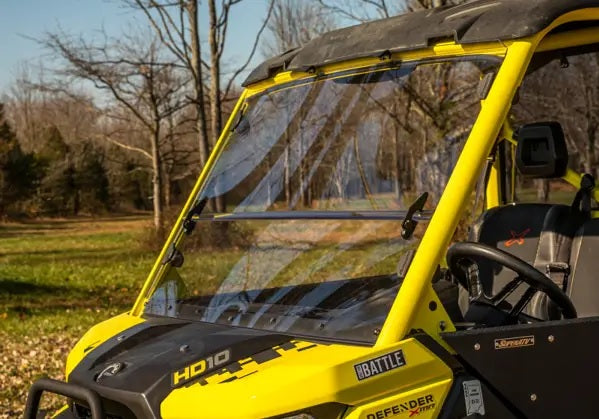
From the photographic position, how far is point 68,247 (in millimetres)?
22000

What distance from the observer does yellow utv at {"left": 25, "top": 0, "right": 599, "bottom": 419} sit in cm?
241

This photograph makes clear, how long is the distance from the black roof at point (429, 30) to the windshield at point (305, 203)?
0.34ft

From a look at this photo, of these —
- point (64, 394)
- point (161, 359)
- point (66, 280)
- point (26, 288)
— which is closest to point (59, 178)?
point (66, 280)

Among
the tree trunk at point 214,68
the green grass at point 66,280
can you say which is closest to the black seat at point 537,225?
the green grass at point 66,280

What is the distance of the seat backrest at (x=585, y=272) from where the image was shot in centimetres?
356

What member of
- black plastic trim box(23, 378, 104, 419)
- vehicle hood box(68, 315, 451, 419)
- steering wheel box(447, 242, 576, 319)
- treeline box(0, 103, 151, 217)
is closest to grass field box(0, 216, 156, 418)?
black plastic trim box(23, 378, 104, 419)

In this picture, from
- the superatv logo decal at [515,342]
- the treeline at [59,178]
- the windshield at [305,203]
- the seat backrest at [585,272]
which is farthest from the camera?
the treeline at [59,178]

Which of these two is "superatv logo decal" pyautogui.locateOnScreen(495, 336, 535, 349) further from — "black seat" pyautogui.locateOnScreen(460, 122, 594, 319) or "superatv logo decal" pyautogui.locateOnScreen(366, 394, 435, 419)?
"black seat" pyautogui.locateOnScreen(460, 122, 594, 319)

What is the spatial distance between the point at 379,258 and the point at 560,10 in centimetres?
119

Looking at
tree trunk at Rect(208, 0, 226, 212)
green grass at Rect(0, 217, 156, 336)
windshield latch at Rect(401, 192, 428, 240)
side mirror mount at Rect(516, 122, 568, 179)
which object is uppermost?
tree trunk at Rect(208, 0, 226, 212)

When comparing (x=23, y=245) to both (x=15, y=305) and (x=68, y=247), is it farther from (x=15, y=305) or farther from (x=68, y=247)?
(x=15, y=305)

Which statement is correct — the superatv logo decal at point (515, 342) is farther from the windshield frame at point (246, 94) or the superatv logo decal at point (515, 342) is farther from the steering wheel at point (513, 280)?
the windshield frame at point (246, 94)

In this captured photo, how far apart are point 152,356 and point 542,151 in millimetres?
2096

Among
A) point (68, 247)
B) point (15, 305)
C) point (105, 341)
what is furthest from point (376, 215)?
point (68, 247)
